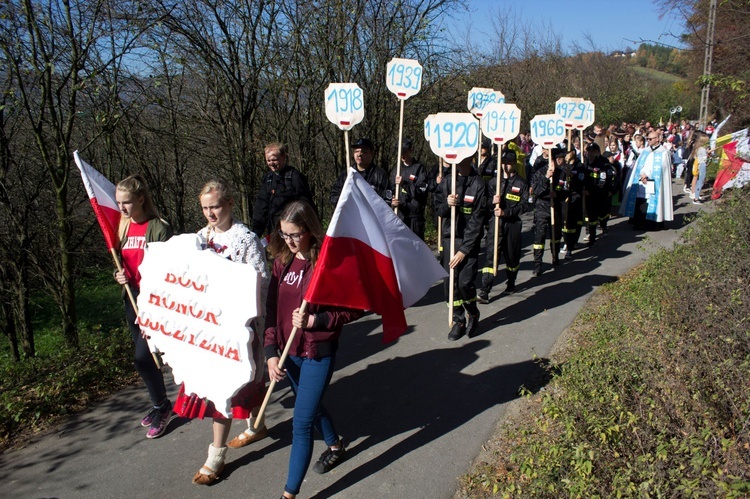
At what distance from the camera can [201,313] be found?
3.40 m

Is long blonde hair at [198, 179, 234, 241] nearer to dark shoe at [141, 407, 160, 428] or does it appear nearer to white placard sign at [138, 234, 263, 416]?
white placard sign at [138, 234, 263, 416]

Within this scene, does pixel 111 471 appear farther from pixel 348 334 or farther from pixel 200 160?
pixel 200 160

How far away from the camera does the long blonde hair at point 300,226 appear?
3.37 m

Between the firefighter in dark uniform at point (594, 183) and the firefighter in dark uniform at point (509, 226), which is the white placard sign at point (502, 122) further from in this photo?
the firefighter in dark uniform at point (594, 183)

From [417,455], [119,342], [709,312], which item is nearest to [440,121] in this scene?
[709,312]

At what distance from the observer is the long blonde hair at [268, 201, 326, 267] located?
11.1ft

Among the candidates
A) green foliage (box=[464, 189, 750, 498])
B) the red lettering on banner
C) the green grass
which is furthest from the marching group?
the green grass

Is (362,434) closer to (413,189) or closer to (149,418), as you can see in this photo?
(149,418)

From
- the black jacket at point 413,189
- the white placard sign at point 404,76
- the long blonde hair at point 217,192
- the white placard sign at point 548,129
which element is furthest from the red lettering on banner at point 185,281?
the white placard sign at point 548,129

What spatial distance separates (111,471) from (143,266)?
1.50 m

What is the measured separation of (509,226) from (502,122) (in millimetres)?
1449

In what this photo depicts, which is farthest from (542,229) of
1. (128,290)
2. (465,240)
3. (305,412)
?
(128,290)

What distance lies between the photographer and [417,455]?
12.9 ft

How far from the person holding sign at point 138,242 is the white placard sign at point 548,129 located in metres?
6.11
